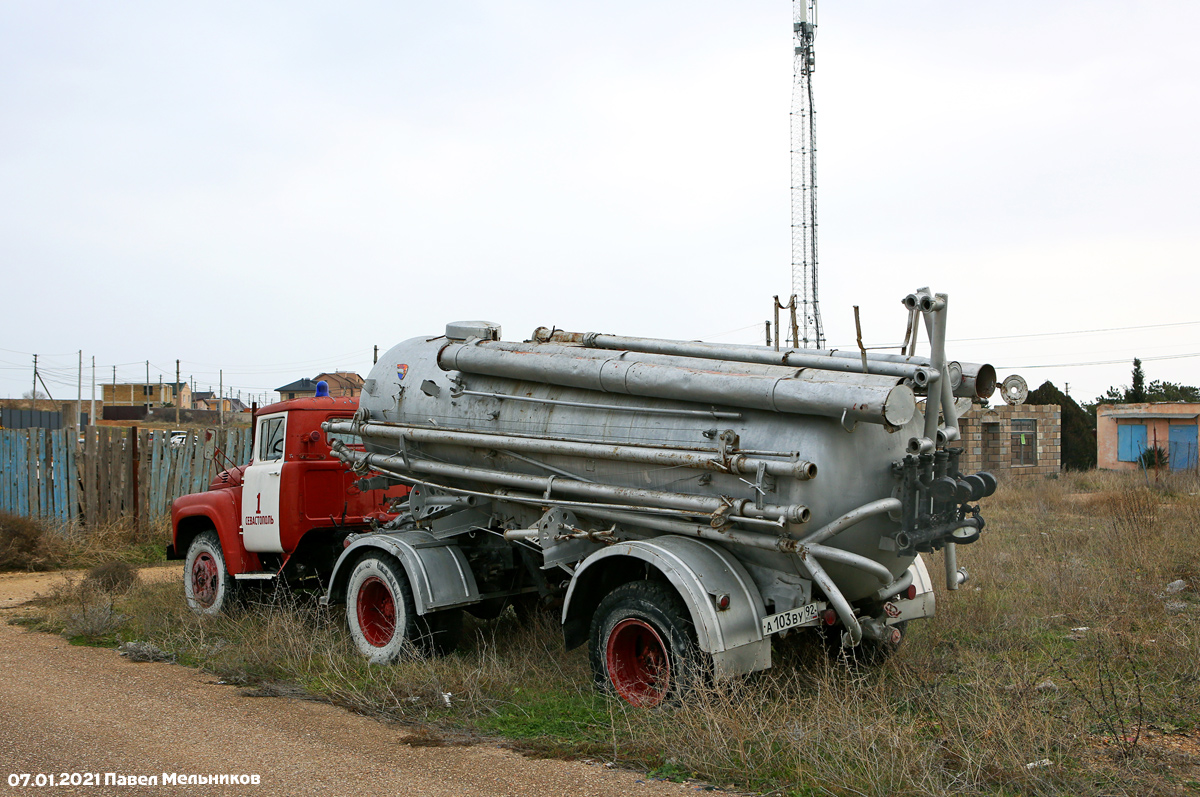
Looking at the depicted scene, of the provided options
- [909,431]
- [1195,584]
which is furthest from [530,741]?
[1195,584]

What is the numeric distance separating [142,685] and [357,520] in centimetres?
270

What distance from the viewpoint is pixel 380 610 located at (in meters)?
8.43

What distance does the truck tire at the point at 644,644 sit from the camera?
6129 mm

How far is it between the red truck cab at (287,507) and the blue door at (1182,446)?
104 feet

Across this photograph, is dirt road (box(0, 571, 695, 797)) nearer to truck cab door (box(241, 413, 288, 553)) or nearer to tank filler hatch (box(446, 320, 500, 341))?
truck cab door (box(241, 413, 288, 553))

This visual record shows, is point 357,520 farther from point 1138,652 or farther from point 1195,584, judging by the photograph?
point 1195,584

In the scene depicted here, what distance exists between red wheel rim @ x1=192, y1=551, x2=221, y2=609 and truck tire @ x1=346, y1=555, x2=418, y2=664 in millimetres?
2459

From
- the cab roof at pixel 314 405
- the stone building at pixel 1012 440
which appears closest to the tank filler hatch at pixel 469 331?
the cab roof at pixel 314 405

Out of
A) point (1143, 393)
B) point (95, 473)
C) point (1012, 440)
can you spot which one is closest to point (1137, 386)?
point (1143, 393)

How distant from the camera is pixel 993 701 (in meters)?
5.52

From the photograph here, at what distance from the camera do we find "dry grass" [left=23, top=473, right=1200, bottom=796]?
16.4 feet

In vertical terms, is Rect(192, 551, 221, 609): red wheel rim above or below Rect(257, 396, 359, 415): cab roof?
below

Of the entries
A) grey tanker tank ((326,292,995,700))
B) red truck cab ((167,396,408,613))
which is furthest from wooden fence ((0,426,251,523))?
grey tanker tank ((326,292,995,700))

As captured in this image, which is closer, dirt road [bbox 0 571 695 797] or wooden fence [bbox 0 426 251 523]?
dirt road [bbox 0 571 695 797]
